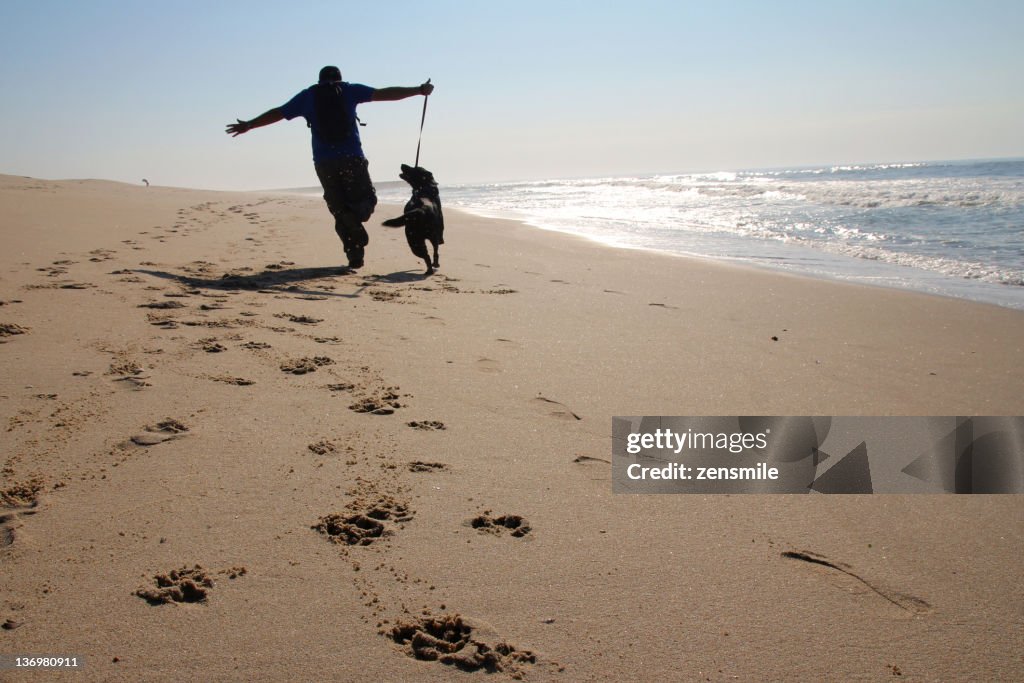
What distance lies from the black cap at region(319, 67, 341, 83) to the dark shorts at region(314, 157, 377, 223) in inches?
24.7

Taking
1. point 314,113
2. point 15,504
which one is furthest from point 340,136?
point 15,504

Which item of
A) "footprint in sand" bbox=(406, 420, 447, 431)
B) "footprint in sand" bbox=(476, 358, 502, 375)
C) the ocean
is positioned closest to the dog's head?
the ocean

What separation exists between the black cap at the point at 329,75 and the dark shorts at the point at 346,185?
24.7 inches

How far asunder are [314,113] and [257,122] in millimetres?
455

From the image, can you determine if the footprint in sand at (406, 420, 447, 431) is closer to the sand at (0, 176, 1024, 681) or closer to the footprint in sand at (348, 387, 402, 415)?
the sand at (0, 176, 1024, 681)

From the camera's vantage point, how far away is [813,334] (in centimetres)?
434

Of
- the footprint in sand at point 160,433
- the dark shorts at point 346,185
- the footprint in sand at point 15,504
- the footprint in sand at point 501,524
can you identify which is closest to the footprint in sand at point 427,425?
the footprint in sand at point 501,524

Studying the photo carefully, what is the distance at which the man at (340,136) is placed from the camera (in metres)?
5.79

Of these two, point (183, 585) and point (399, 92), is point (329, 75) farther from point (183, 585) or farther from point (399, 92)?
point (183, 585)

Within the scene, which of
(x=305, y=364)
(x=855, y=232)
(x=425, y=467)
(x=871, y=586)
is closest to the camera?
(x=871, y=586)

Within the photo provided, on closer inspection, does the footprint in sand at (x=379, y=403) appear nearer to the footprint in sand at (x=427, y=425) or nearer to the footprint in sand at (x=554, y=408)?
the footprint in sand at (x=427, y=425)

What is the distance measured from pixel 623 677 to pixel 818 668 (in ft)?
1.36

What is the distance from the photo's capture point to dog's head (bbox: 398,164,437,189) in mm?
6832

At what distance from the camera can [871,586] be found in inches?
70.2
